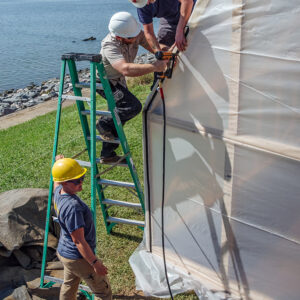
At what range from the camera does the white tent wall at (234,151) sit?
144 inches

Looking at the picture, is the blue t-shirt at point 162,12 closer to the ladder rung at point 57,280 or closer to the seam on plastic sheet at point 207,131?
the seam on plastic sheet at point 207,131

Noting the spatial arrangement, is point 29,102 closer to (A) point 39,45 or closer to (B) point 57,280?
(B) point 57,280

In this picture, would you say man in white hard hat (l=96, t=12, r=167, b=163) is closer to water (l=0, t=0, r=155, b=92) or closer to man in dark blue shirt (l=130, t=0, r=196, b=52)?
man in dark blue shirt (l=130, t=0, r=196, b=52)

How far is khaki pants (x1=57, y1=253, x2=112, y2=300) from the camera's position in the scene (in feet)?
13.9

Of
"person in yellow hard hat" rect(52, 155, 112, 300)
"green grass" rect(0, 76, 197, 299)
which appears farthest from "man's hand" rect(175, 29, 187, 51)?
"green grass" rect(0, 76, 197, 299)

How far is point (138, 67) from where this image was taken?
4.36m

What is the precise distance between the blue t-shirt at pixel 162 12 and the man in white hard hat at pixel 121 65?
0.66 feet

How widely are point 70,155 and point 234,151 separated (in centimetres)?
585

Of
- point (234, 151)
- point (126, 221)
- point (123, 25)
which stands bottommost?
point (126, 221)

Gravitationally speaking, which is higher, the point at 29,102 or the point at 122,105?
the point at 122,105

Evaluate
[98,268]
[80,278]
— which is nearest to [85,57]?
[98,268]

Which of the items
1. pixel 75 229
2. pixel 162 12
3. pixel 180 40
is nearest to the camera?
pixel 75 229

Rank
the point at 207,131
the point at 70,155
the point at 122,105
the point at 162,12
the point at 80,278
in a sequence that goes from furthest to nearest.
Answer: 1. the point at 70,155
2. the point at 162,12
3. the point at 122,105
4. the point at 80,278
5. the point at 207,131

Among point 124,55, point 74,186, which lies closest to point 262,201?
point 74,186
